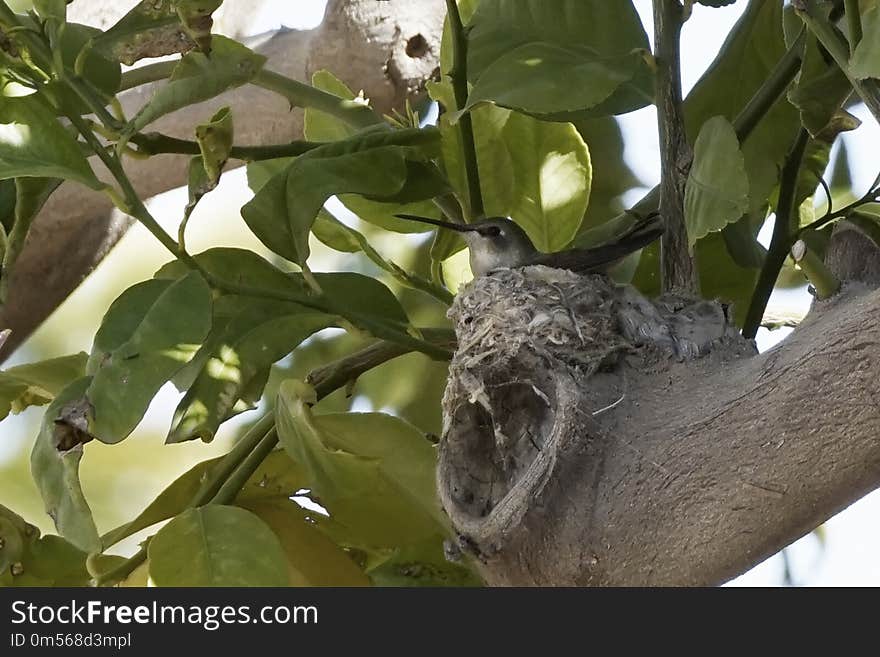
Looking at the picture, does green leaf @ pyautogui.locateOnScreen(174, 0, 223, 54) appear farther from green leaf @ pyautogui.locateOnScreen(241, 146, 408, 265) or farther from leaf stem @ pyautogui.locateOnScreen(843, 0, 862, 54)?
leaf stem @ pyautogui.locateOnScreen(843, 0, 862, 54)

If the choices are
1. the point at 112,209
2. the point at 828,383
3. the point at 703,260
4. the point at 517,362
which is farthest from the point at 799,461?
the point at 112,209

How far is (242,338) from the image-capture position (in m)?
1.08

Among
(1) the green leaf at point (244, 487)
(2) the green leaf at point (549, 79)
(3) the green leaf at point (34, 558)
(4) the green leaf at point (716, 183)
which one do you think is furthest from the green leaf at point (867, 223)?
(3) the green leaf at point (34, 558)

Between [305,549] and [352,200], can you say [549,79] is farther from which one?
[305,549]

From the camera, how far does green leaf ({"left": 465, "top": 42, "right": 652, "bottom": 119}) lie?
1.03 metres

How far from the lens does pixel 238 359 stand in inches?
41.9

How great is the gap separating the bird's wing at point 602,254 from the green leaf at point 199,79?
0.42 m

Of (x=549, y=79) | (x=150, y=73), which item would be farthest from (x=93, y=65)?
(x=549, y=79)

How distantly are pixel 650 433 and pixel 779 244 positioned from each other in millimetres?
360

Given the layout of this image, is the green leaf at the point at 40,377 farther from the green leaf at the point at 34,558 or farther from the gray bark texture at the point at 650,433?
the gray bark texture at the point at 650,433

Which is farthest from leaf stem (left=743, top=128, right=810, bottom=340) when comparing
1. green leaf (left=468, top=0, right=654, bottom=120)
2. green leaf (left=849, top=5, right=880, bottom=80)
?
green leaf (left=849, top=5, right=880, bottom=80)

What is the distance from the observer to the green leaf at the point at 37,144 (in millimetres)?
942

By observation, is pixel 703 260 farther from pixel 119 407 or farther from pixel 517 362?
pixel 119 407
